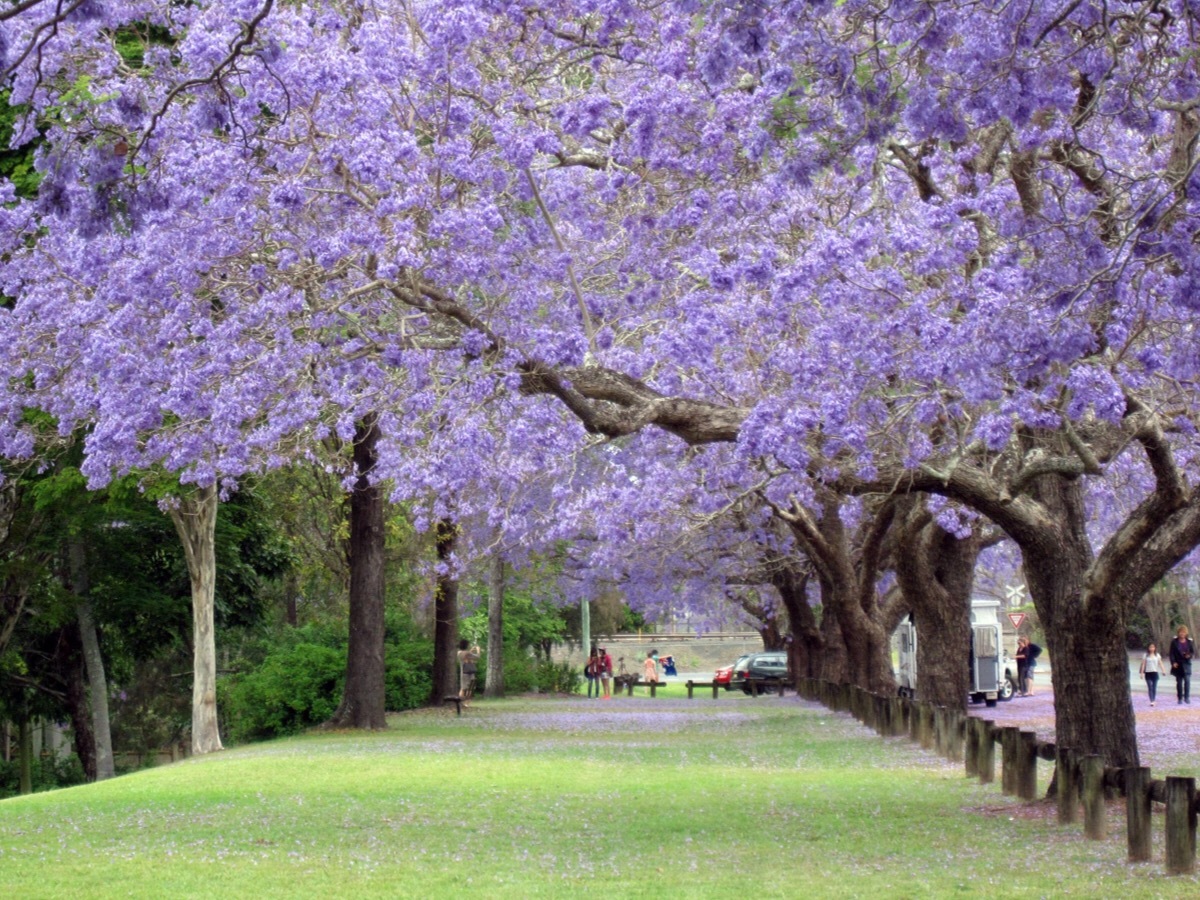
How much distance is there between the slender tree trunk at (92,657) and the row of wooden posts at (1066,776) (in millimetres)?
15189

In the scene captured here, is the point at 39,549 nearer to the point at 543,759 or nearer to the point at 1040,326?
the point at 543,759

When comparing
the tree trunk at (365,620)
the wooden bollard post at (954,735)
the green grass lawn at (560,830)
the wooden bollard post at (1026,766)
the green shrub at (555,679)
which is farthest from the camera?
the green shrub at (555,679)

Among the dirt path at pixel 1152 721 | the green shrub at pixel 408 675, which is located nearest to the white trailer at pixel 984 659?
the dirt path at pixel 1152 721

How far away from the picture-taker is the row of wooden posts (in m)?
9.32

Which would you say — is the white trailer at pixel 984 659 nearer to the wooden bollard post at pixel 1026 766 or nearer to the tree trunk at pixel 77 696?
the tree trunk at pixel 77 696

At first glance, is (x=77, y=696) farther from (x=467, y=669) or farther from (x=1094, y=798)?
(x=1094, y=798)

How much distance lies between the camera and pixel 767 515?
2895cm

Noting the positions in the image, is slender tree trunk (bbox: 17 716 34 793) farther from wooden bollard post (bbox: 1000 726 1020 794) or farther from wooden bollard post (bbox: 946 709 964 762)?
wooden bollard post (bbox: 1000 726 1020 794)

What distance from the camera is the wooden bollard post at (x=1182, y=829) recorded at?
9281mm

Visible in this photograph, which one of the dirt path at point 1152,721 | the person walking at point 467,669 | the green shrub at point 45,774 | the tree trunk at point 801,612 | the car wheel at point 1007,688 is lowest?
the green shrub at point 45,774

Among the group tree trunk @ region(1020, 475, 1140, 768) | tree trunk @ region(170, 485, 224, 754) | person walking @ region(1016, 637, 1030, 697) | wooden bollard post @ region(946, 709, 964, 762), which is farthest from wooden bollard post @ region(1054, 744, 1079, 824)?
person walking @ region(1016, 637, 1030, 697)

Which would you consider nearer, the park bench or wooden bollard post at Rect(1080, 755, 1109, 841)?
wooden bollard post at Rect(1080, 755, 1109, 841)

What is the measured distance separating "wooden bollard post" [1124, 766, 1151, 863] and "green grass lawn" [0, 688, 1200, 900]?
196mm

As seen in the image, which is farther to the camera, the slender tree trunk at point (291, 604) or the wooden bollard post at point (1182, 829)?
the slender tree trunk at point (291, 604)
